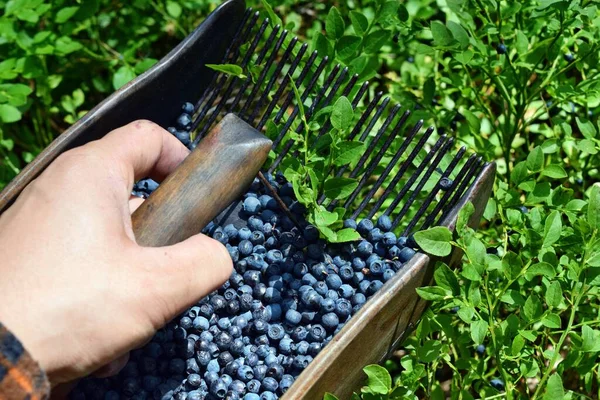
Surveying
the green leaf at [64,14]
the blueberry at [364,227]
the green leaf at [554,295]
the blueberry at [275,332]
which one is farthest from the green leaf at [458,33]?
the green leaf at [64,14]

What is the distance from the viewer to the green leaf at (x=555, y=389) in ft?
3.62

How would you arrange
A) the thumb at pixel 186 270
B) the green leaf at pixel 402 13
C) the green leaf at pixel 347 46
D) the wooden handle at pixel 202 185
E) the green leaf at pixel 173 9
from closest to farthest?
the thumb at pixel 186 270 < the wooden handle at pixel 202 185 < the green leaf at pixel 347 46 < the green leaf at pixel 402 13 < the green leaf at pixel 173 9

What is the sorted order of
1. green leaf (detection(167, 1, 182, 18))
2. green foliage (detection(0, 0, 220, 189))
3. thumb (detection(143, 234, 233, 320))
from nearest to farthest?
thumb (detection(143, 234, 233, 320))
green foliage (detection(0, 0, 220, 189))
green leaf (detection(167, 1, 182, 18))

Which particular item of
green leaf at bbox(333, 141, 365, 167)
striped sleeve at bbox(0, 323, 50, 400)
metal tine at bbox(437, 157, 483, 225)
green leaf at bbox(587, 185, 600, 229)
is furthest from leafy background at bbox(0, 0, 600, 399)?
striped sleeve at bbox(0, 323, 50, 400)

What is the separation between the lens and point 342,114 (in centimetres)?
128

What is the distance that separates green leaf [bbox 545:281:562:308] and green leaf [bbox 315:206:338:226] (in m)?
0.37

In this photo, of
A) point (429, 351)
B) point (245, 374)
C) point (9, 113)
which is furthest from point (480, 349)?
point (9, 113)

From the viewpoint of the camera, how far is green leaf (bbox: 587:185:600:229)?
122cm

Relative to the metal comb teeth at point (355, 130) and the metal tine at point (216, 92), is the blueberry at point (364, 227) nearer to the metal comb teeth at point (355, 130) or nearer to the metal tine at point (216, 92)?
the metal comb teeth at point (355, 130)

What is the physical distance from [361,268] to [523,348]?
31 cm

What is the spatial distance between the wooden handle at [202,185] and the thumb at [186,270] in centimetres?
5

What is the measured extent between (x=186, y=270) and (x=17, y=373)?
265 mm

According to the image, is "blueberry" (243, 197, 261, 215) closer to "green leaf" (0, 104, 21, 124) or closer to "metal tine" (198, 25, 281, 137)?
"metal tine" (198, 25, 281, 137)

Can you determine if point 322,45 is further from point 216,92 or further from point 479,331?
point 479,331
